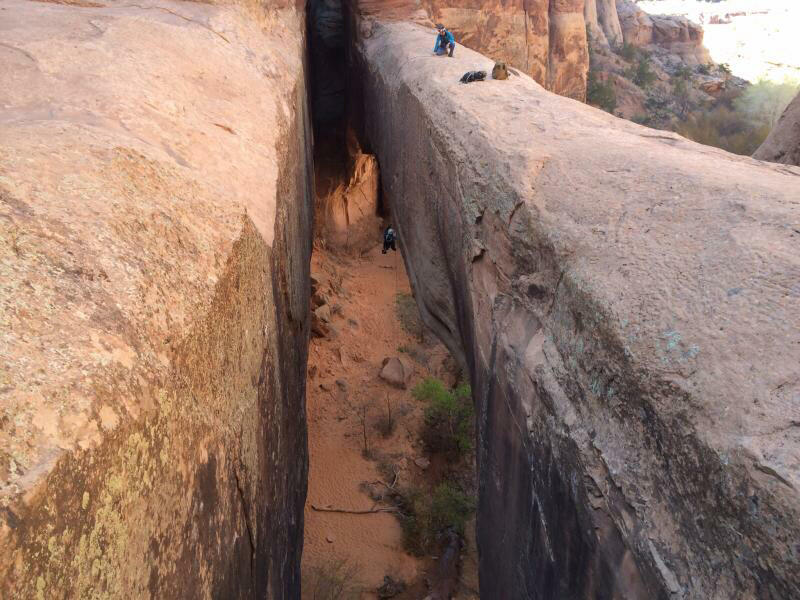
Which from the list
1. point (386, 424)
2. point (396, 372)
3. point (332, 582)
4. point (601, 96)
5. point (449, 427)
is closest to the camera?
point (332, 582)

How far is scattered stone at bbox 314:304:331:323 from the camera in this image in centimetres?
885

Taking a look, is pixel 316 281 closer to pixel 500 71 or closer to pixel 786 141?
pixel 500 71

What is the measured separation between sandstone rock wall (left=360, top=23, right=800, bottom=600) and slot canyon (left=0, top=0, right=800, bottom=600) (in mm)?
11

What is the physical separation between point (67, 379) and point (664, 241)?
1.99 metres

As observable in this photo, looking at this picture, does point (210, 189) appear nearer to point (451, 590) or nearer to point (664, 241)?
point (664, 241)

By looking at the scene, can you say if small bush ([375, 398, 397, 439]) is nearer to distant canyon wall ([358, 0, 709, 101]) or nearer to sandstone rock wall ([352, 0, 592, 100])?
sandstone rock wall ([352, 0, 592, 100])

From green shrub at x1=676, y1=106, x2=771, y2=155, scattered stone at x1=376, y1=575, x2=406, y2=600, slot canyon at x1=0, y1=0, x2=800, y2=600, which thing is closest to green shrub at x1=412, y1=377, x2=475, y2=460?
scattered stone at x1=376, y1=575, x2=406, y2=600

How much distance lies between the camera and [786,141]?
6.46 meters

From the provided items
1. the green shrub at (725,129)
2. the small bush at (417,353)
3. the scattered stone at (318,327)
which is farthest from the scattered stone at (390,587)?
→ the green shrub at (725,129)

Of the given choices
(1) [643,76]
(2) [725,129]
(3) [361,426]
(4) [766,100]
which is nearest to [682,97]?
(1) [643,76]

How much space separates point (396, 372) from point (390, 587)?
3.19m

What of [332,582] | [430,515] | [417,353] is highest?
[332,582]

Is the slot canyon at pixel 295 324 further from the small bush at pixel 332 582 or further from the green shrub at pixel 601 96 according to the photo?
the green shrub at pixel 601 96

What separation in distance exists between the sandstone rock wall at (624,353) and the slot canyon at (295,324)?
0.01 metres
